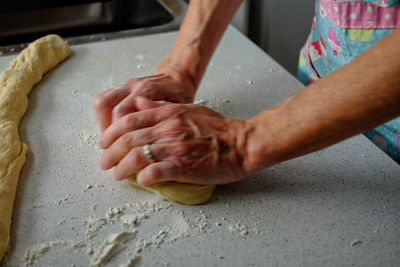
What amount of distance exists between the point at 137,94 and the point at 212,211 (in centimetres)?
34

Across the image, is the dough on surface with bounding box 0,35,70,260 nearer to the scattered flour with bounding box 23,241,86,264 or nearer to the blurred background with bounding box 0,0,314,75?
the scattered flour with bounding box 23,241,86,264

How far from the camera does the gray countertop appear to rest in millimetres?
770

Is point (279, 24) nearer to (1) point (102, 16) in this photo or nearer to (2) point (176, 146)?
(1) point (102, 16)

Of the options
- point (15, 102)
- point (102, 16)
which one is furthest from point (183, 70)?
point (102, 16)

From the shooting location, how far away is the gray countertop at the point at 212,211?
77 cm

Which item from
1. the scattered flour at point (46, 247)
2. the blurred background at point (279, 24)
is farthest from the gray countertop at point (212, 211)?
the blurred background at point (279, 24)

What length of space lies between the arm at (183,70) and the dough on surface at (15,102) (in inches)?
8.2

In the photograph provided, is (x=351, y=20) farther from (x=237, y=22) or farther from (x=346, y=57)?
(x=237, y=22)

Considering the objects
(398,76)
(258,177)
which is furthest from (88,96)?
(398,76)

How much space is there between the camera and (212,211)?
34.2 inches

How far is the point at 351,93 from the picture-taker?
743 millimetres

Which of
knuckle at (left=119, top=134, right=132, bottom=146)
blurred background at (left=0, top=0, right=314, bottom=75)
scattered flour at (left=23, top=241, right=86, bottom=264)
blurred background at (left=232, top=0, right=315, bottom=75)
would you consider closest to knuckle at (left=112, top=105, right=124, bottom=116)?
knuckle at (left=119, top=134, right=132, bottom=146)

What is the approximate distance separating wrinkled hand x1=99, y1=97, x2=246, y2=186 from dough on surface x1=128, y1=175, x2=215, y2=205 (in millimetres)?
15

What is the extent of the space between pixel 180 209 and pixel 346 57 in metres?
0.60
